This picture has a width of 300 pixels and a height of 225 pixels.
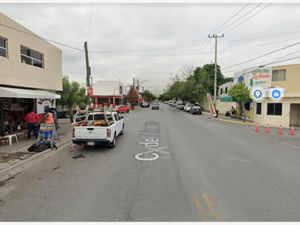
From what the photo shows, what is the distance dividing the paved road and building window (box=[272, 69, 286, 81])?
46.0 feet

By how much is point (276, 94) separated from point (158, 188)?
18.6 meters

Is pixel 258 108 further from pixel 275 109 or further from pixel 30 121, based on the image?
pixel 30 121

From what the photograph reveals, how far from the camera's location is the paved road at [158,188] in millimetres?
3646

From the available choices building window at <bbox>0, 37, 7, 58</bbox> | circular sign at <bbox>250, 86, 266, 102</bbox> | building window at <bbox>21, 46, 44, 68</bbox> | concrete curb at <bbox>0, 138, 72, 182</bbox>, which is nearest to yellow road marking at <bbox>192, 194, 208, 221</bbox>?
concrete curb at <bbox>0, 138, 72, 182</bbox>

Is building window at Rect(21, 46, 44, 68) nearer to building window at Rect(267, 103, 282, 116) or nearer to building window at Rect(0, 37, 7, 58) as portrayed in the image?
building window at Rect(0, 37, 7, 58)

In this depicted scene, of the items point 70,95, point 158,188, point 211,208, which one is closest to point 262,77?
point 158,188

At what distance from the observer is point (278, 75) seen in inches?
746

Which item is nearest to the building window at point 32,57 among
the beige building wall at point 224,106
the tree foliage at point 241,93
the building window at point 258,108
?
the tree foliage at point 241,93

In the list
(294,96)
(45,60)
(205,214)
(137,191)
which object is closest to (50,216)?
(137,191)

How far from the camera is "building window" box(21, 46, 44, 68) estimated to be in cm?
1163

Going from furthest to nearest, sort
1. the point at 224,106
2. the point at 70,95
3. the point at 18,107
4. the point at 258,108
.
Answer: the point at 224,106, the point at 258,108, the point at 70,95, the point at 18,107

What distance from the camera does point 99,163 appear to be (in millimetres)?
6719

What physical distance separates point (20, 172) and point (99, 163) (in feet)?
8.05

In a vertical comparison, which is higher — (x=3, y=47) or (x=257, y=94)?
(x=3, y=47)
